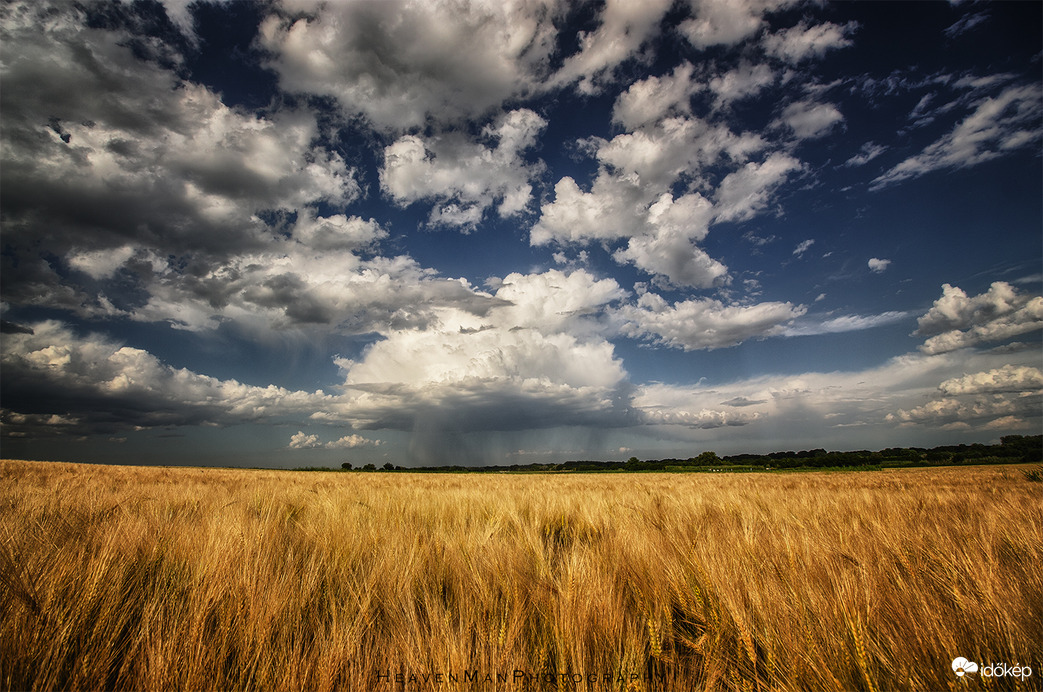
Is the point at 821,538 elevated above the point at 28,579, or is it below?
below

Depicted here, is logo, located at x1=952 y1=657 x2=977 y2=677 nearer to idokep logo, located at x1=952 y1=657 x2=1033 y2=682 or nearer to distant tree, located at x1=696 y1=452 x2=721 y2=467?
idokep logo, located at x1=952 y1=657 x2=1033 y2=682

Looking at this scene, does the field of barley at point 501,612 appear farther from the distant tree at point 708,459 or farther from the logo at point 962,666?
the distant tree at point 708,459

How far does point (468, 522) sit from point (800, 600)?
3.53m

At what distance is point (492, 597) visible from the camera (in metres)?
2.03

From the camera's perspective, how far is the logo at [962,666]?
125 centimetres

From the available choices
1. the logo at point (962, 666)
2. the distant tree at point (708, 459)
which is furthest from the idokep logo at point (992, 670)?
the distant tree at point (708, 459)

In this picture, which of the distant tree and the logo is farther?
the distant tree

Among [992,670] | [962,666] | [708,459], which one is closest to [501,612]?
[962,666]

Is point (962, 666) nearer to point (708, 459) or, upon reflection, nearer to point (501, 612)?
point (501, 612)

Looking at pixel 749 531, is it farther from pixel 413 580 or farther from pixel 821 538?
pixel 413 580

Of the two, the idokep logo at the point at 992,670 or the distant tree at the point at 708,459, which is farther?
the distant tree at the point at 708,459

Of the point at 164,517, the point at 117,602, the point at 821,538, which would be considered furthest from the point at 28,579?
the point at 821,538

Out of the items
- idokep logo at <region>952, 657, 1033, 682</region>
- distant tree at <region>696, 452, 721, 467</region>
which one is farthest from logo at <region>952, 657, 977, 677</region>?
distant tree at <region>696, 452, 721, 467</region>

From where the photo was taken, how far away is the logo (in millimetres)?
1248
